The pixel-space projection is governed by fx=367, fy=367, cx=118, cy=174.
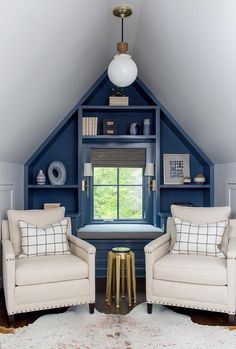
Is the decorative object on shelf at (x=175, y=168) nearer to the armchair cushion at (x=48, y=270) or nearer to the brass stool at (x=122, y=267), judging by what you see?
the brass stool at (x=122, y=267)

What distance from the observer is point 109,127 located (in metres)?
4.35

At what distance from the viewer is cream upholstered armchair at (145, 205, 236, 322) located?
107 inches

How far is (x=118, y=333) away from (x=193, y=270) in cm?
73

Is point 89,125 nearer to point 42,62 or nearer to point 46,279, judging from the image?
point 42,62

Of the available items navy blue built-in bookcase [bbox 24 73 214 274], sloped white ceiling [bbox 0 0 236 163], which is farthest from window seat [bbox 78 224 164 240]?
sloped white ceiling [bbox 0 0 236 163]

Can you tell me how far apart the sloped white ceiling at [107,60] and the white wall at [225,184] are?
0.12 meters

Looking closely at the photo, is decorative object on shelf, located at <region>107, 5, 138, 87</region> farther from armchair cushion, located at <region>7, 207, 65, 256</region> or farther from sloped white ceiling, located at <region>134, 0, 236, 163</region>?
armchair cushion, located at <region>7, 207, 65, 256</region>

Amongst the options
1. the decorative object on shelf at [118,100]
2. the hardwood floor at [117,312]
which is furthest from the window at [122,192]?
the hardwood floor at [117,312]

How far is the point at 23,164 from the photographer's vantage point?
14.0 ft

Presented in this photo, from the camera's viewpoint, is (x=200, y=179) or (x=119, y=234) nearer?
(x=119, y=234)

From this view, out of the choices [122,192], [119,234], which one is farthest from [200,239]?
[122,192]

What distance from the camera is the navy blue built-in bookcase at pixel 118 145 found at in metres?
4.41

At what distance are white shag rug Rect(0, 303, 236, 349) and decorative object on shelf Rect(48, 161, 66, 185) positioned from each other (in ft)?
5.96

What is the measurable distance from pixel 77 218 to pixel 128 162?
978 mm
